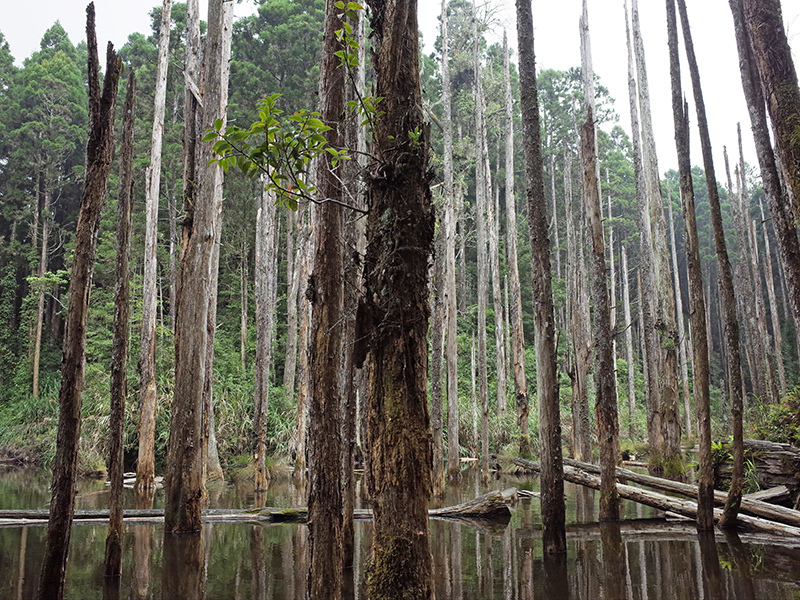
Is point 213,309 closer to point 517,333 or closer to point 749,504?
point 517,333

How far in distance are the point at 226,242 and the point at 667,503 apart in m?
21.3

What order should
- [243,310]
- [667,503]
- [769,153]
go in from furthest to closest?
1. [243,310]
2. [667,503]
3. [769,153]

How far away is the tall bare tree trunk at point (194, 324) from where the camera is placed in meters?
7.23

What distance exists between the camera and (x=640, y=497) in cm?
895

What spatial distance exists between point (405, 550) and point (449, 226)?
475 inches

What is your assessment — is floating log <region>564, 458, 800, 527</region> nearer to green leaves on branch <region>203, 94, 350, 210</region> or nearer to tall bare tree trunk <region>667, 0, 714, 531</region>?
tall bare tree trunk <region>667, 0, 714, 531</region>

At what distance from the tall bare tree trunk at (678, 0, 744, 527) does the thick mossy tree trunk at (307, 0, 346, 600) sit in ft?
16.4

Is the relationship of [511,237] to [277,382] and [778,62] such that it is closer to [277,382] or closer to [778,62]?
[277,382]

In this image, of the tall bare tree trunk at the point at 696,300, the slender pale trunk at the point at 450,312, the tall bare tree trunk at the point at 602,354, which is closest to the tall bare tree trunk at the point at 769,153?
the tall bare tree trunk at the point at 696,300

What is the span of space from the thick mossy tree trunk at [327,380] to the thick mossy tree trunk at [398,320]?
2.20 ft

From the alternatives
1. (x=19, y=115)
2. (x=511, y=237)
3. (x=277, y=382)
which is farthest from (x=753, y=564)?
(x=19, y=115)

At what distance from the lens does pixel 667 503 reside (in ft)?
28.1

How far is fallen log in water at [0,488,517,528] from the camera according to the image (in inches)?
316

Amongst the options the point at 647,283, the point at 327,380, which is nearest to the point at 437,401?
the point at 647,283
